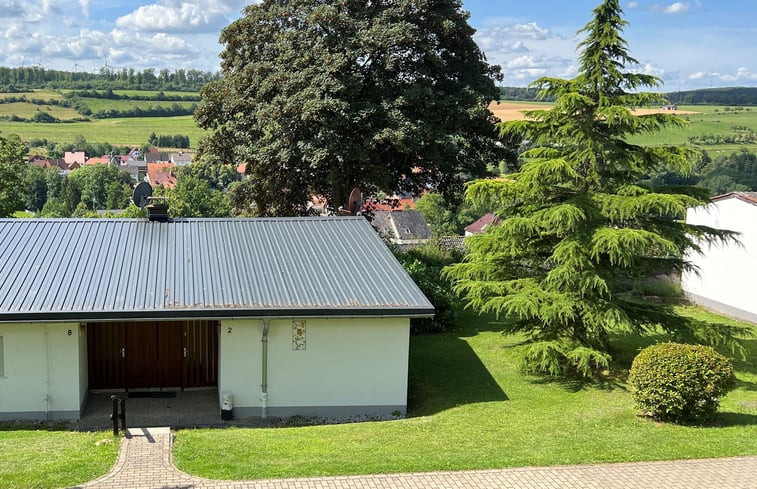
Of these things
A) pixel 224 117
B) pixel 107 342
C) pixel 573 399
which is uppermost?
pixel 224 117

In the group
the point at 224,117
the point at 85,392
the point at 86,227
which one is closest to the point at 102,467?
the point at 85,392

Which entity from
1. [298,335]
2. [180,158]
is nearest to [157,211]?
[298,335]

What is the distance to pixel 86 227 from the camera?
1616cm

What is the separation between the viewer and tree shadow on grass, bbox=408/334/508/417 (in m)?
15.0

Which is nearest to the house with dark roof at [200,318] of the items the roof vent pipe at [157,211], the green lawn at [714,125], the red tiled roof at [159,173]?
the roof vent pipe at [157,211]

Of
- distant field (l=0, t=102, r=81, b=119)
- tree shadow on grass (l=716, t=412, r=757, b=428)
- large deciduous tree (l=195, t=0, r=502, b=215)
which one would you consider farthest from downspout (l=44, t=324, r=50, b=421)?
distant field (l=0, t=102, r=81, b=119)

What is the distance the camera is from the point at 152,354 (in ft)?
49.3

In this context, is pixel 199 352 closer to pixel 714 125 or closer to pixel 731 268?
pixel 731 268

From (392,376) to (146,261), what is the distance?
6061 mm

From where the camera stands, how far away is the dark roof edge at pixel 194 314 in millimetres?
12352

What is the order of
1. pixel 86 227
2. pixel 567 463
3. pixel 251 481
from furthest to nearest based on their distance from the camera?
pixel 86 227, pixel 567 463, pixel 251 481

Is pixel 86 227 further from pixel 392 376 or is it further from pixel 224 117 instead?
pixel 224 117

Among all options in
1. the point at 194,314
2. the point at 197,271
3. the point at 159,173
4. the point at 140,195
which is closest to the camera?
the point at 194,314

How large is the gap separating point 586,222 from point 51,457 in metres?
12.2
